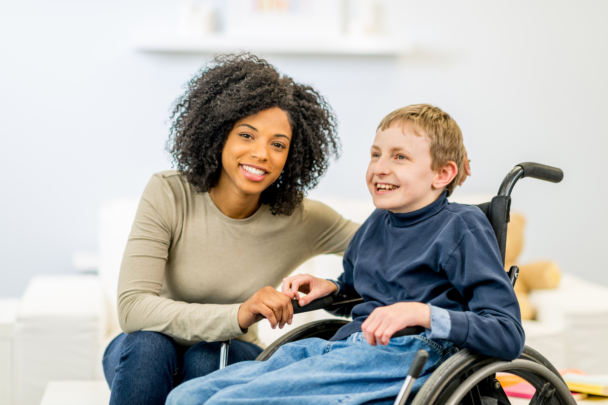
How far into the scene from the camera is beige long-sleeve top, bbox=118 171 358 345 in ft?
4.30

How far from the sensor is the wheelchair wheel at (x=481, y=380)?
0.97m

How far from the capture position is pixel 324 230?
1604mm

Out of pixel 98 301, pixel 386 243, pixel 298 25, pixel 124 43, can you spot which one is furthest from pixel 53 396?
pixel 298 25

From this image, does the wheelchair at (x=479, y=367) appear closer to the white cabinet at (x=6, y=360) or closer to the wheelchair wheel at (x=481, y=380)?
the wheelchair wheel at (x=481, y=380)

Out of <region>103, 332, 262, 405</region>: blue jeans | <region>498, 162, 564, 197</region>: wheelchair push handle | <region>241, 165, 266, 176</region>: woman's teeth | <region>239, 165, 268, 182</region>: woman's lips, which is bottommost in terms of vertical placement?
<region>103, 332, 262, 405</region>: blue jeans

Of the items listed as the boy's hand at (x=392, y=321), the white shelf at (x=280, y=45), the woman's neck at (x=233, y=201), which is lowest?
the boy's hand at (x=392, y=321)

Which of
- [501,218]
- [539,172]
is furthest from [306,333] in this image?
[539,172]

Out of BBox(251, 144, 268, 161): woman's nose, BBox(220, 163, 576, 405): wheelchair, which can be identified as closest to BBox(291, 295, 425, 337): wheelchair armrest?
BBox(220, 163, 576, 405): wheelchair

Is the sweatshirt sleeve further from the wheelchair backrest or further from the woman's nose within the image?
the woman's nose

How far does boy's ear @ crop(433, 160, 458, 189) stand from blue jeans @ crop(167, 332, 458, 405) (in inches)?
11.9

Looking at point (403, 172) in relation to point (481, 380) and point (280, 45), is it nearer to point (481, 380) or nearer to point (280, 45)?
point (481, 380)

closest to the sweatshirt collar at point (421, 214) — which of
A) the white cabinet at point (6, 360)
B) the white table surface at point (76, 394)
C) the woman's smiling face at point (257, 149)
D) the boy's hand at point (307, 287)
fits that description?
the boy's hand at point (307, 287)

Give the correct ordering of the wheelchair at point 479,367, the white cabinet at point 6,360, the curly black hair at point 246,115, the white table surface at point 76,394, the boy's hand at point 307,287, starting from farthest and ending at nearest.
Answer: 1. the white cabinet at point 6,360
2. the white table surface at point 76,394
3. the curly black hair at point 246,115
4. the boy's hand at point 307,287
5. the wheelchair at point 479,367

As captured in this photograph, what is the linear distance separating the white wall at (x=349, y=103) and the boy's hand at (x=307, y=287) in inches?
56.3
